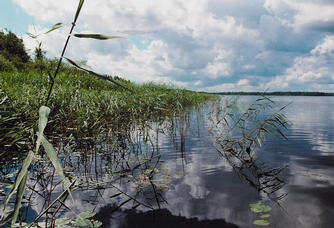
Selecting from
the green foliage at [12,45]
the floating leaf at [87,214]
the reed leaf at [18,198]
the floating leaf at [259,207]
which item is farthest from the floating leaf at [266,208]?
the green foliage at [12,45]

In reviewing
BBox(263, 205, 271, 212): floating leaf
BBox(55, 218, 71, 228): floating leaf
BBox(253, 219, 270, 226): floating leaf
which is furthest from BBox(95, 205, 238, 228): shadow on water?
BBox(263, 205, 271, 212): floating leaf

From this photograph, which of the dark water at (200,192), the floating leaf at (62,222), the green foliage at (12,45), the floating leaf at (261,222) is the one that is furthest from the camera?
the green foliage at (12,45)

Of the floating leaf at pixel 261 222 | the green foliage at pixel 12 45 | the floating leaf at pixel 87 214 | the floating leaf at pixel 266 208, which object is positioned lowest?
the floating leaf at pixel 261 222

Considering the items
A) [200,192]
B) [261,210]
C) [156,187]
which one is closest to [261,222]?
[261,210]

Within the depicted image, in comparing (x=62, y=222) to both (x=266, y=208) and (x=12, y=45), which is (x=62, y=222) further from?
(x=12, y=45)

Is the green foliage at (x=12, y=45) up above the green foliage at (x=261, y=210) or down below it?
above

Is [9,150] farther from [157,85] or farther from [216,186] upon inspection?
[157,85]

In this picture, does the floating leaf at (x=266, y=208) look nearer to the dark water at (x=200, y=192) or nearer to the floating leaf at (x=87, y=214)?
the dark water at (x=200, y=192)

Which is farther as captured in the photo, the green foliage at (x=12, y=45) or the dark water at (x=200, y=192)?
the green foliage at (x=12, y=45)

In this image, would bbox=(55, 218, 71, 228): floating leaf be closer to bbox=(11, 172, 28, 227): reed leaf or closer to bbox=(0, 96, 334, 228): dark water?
bbox=(0, 96, 334, 228): dark water

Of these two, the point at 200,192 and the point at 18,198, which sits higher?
the point at 18,198

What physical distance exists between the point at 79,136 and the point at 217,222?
4.67 meters

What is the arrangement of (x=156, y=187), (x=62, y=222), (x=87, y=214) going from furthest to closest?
(x=156, y=187), (x=87, y=214), (x=62, y=222)

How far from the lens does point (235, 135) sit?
10305 millimetres
